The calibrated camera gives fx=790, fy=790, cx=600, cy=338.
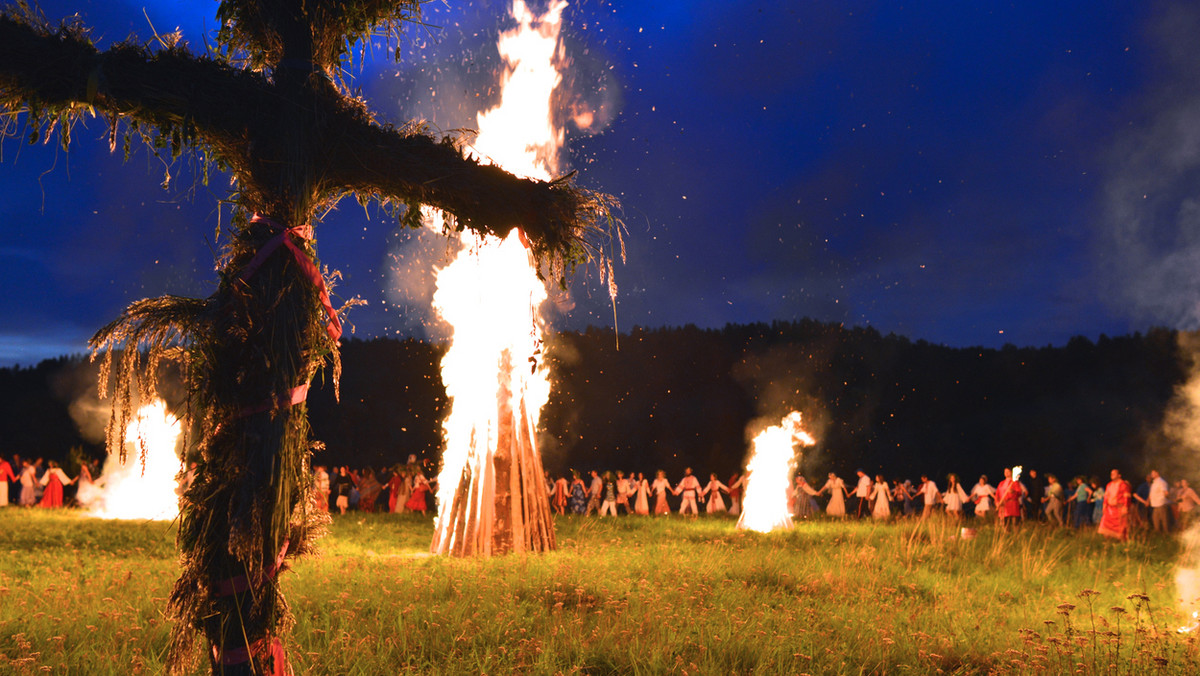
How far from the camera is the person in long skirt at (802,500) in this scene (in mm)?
23125

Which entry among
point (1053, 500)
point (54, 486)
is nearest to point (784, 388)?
point (1053, 500)

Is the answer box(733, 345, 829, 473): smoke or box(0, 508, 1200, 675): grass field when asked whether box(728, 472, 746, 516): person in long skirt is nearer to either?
box(733, 345, 829, 473): smoke

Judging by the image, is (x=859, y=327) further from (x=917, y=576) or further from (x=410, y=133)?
(x=410, y=133)

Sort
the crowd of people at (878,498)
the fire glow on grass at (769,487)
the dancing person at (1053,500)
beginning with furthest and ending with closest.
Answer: the dancing person at (1053,500)
the fire glow on grass at (769,487)
the crowd of people at (878,498)

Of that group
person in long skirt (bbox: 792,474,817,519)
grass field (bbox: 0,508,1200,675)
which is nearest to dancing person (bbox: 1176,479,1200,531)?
grass field (bbox: 0,508,1200,675)

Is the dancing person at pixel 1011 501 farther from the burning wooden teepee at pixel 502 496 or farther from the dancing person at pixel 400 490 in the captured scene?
the dancing person at pixel 400 490

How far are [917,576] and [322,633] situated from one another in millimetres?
6877

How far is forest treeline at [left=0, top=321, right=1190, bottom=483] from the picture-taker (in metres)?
31.7

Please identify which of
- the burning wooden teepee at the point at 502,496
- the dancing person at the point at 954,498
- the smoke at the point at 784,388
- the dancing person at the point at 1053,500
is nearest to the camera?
the burning wooden teepee at the point at 502,496

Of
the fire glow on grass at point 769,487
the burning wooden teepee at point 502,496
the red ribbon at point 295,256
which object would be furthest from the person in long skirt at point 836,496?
the red ribbon at point 295,256

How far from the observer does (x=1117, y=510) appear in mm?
16156

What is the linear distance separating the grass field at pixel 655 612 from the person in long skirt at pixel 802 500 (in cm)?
1048

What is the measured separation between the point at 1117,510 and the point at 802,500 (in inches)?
352

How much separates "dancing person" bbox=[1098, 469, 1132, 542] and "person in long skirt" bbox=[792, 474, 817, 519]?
7945mm
